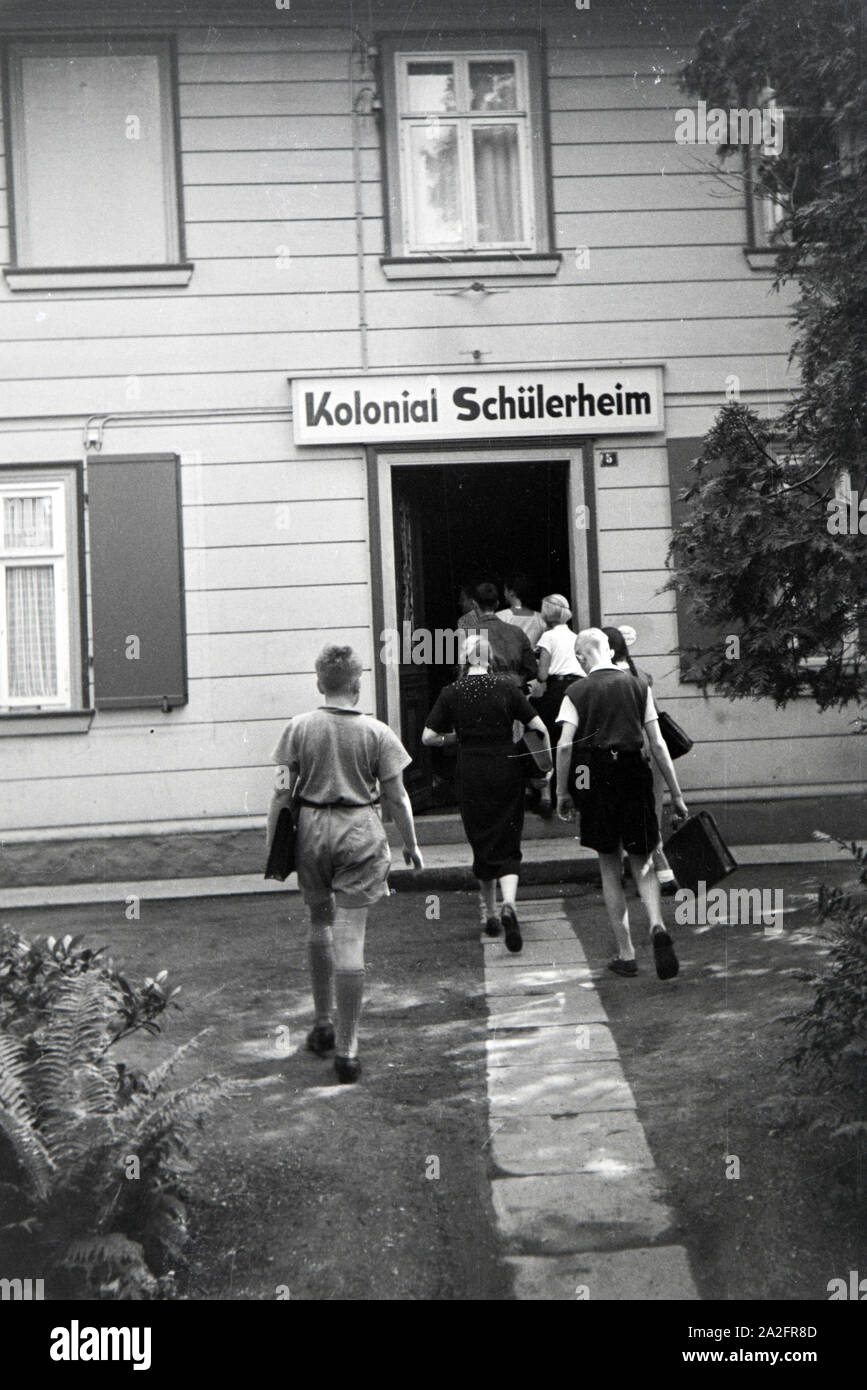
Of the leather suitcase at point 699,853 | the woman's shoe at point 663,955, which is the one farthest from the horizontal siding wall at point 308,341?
the woman's shoe at point 663,955

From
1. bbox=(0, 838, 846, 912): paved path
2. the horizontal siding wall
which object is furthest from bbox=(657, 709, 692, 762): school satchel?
the horizontal siding wall

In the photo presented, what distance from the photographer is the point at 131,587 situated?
34.7 ft

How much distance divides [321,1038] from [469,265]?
6483 mm

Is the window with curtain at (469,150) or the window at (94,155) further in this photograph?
the window with curtain at (469,150)

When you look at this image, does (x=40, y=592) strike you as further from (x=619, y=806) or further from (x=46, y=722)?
(x=619, y=806)

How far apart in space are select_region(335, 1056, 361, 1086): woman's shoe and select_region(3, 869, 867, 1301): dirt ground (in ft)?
0.18

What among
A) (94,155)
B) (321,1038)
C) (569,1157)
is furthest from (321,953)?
(94,155)

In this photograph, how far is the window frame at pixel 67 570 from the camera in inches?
419

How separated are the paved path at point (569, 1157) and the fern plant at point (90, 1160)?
3.59 ft

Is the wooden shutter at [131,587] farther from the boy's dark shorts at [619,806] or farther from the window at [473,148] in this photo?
the boy's dark shorts at [619,806]

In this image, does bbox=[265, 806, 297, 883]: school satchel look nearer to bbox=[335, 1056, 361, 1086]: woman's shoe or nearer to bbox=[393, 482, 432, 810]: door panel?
bbox=[335, 1056, 361, 1086]: woman's shoe
